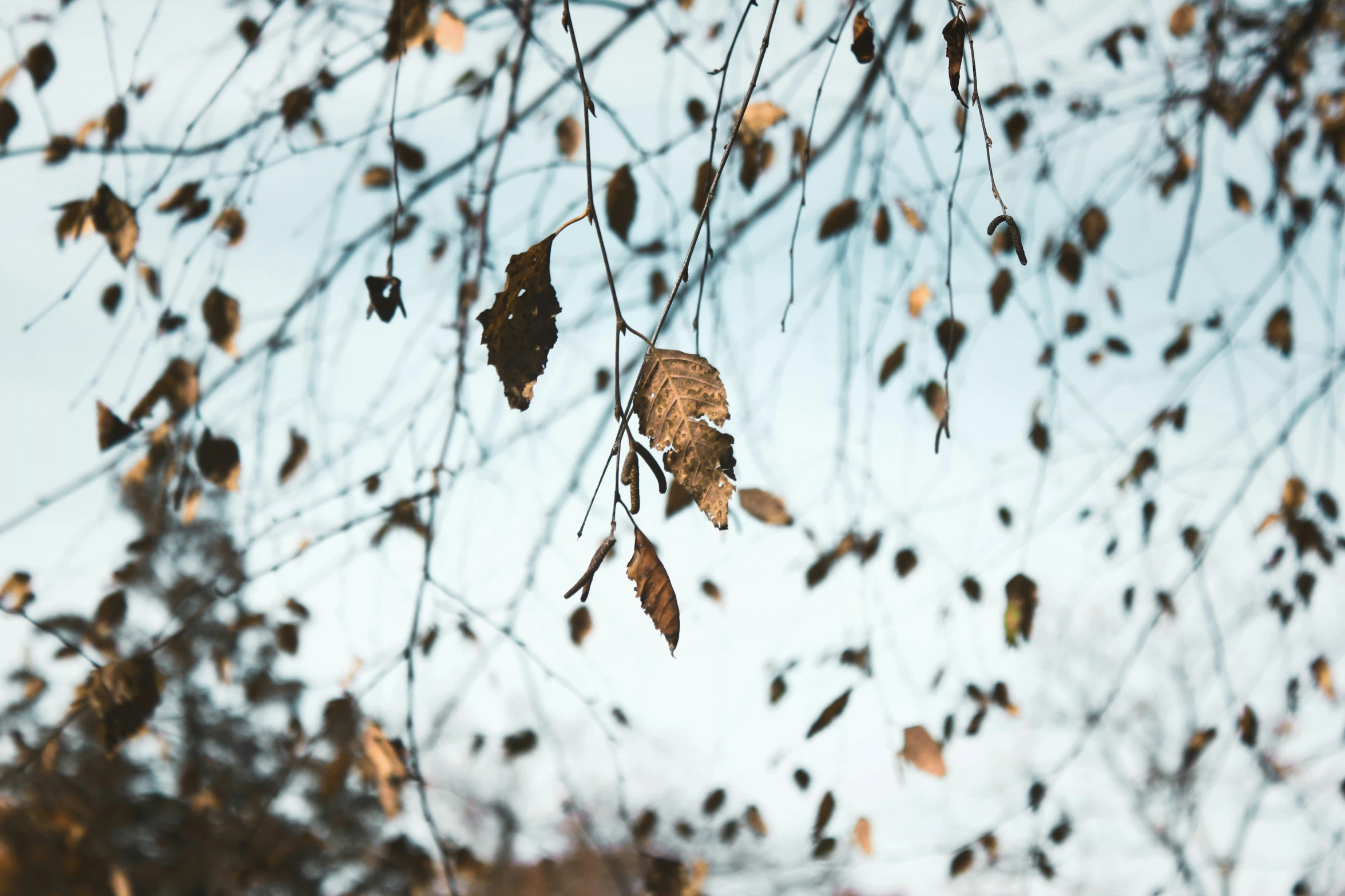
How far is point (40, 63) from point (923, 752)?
1.29m

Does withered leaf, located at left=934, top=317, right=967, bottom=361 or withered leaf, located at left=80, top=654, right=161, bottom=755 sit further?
withered leaf, located at left=934, top=317, right=967, bottom=361

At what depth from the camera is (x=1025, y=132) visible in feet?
5.46

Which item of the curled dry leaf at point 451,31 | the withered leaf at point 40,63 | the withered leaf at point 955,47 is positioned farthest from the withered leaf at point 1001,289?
the withered leaf at point 40,63

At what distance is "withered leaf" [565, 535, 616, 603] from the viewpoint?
41 cm

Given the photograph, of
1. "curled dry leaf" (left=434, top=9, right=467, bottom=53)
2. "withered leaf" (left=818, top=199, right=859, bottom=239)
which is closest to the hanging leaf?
"withered leaf" (left=818, top=199, right=859, bottom=239)

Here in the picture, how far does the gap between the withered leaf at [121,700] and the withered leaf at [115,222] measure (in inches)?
17.0

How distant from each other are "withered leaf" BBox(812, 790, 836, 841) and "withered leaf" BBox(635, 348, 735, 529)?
1.02 metres

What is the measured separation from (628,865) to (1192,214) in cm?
767

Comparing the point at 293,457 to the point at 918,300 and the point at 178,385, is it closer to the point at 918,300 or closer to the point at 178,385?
the point at 178,385

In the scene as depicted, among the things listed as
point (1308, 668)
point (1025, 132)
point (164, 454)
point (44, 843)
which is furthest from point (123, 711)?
point (1308, 668)

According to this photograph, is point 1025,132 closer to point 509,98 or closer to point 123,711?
point 509,98

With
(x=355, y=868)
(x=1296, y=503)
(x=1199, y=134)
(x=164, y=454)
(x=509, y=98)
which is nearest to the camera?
(x=509, y=98)

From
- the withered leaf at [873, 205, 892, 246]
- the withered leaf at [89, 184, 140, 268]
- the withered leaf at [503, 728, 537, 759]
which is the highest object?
the withered leaf at [873, 205, 892, 246]

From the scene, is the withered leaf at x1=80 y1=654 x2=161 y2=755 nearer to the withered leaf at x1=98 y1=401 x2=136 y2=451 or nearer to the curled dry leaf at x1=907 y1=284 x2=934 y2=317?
the withered leaf at x1=98 y1=401 x2=136 y2=451
